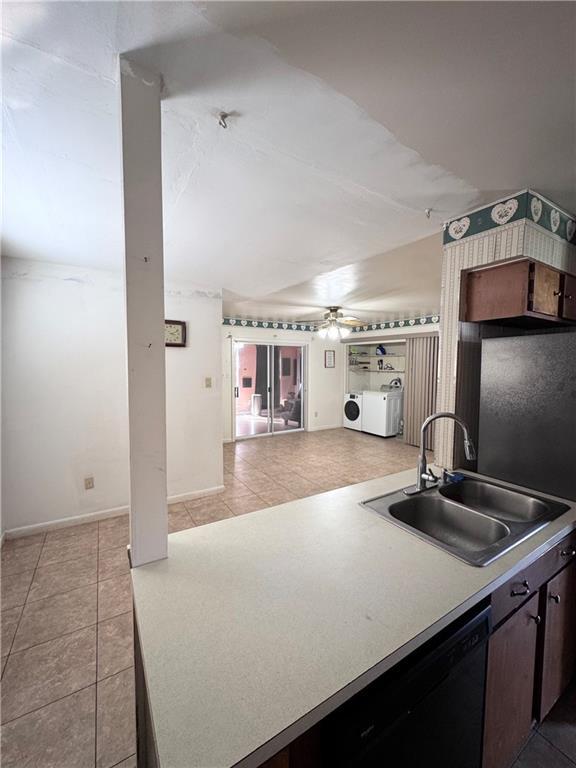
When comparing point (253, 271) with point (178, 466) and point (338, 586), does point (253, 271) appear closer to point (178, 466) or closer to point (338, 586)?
point (178, 466)

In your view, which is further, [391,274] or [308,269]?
[391,274]

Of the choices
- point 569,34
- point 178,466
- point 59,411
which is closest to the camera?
point 569,34

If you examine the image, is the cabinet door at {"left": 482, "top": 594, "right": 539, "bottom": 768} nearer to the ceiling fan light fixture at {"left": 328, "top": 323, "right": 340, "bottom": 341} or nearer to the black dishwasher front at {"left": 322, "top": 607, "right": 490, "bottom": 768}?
the black dishwasher front at {"left": 322, "top": 607, "right": 490, "bottom": 768}

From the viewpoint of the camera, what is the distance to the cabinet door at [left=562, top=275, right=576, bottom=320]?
169 cm

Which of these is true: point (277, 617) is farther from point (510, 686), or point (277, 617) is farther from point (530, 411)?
point (530, 411)

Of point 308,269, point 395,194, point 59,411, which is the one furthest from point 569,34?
point 59,411

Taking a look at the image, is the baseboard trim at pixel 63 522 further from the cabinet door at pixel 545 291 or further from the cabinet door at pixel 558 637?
the cabinet door at pixel 545 291

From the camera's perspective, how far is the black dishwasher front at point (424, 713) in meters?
0.63

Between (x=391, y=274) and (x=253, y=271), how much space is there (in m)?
1.36

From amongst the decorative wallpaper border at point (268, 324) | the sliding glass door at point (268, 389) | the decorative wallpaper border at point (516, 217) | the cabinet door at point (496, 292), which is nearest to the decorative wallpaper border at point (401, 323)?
the decorative wallpaper border at point (268, 324)

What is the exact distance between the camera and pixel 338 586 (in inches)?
34.9

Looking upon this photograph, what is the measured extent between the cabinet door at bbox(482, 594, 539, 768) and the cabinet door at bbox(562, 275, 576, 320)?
144 centimetres

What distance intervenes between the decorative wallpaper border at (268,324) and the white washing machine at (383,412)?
1.91m

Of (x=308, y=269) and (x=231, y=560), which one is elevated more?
(x=308, y=269)
